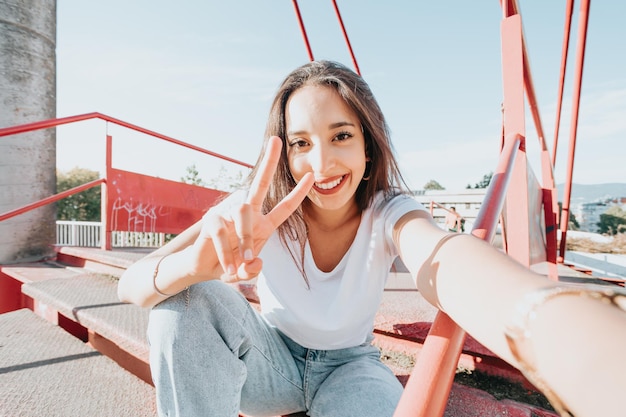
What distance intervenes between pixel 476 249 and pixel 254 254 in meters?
0.41

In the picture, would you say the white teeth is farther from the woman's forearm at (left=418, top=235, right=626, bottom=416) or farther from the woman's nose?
the woman's forearm at (left=418, top=235, right=626, bottom=416)

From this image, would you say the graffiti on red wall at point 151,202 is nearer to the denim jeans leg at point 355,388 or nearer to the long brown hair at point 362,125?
the long brown hair at point 362,125

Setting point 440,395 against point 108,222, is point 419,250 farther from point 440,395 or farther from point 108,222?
point 108,222

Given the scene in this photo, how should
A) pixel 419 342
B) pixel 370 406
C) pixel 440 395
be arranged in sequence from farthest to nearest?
pixel 419 342 < pixel 370 406 < pixel 440 395

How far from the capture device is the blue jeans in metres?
0.78

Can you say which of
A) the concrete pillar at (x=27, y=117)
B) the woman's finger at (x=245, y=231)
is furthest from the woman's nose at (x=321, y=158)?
the concrete pillar at (x=27, y=117)

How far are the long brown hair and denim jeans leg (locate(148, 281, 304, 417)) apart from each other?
304 millimetres

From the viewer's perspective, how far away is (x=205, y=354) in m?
0.79

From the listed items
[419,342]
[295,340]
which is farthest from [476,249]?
[419,342]

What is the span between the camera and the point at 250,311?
A: 1007 mm

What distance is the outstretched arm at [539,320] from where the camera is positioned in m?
0.32

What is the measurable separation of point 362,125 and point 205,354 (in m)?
0.75

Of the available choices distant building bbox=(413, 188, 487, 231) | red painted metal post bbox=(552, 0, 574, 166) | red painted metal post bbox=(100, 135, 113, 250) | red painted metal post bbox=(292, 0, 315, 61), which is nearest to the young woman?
red painted metal post bbox=(292, 0, 315, 61)

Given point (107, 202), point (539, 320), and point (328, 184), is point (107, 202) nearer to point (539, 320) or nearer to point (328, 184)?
point (328, 184)
